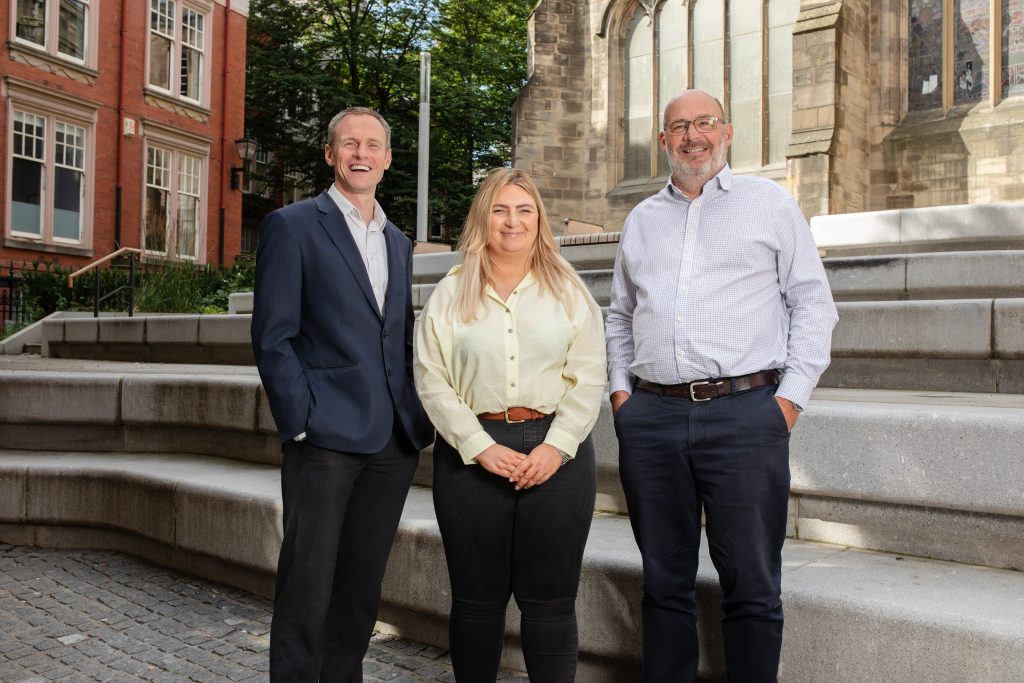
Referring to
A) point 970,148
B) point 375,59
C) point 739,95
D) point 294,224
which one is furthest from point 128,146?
point 294,224

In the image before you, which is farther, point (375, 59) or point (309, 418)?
point (375, 59)

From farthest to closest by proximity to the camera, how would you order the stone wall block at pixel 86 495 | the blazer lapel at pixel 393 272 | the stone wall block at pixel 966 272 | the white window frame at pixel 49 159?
the white window frame at pixel 49 159 → the stone wall block at pixel 966 272 → the stone wall block at pixel 86 495 → the blazer lapel at pixel 393 272

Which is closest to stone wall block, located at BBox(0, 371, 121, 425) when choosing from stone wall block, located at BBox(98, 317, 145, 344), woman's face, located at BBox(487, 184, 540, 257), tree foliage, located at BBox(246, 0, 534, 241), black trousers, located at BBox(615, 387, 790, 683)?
stone wall block, located at BBox(98, 317, 145, 344)

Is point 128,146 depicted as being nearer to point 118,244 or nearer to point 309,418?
point 118,244

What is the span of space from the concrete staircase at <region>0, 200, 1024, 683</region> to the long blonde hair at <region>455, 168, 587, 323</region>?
1158 mm

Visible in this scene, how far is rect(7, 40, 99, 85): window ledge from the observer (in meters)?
16.6

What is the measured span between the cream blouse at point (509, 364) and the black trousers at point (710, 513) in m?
0.21

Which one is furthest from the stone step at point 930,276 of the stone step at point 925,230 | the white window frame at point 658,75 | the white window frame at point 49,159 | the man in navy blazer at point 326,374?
the white window frame at point 49,159

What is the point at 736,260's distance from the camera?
262 cm

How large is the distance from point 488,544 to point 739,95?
14759mm

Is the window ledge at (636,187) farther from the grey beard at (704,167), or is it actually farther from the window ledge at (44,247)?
the grey beard at (704,167)

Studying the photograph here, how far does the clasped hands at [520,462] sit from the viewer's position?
245cm

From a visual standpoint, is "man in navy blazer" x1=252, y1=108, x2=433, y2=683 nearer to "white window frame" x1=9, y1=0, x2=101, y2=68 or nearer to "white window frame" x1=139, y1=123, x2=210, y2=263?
"white window frame" x1=139, y1=123, x2=210, y2=263

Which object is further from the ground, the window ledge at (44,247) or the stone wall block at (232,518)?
the window ledge at (44,247)
